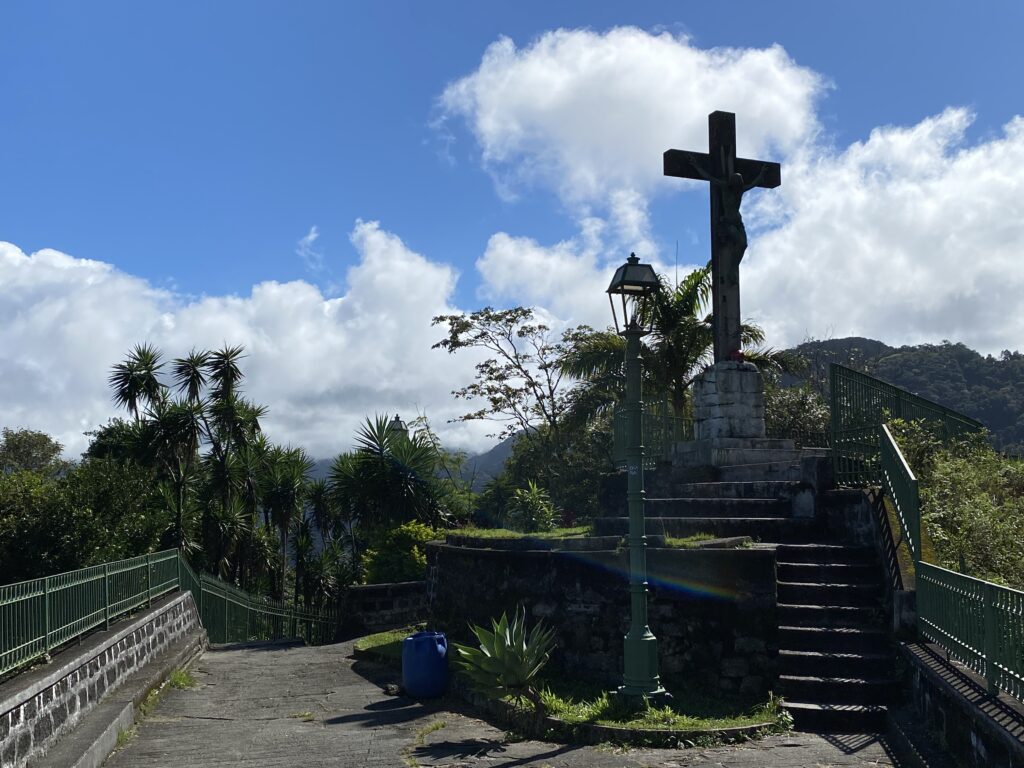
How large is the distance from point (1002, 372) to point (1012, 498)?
207 ft

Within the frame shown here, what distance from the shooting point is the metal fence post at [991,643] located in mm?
5676

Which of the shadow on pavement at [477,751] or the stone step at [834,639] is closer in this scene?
the shadow on pavement at [477,751]

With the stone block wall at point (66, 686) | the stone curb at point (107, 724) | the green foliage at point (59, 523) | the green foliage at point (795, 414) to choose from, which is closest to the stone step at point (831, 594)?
the stone curb at point (107, 724)

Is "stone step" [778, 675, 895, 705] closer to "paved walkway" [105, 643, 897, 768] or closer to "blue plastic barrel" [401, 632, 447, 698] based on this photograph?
"paved walkway" [105, 643, 897, 768]

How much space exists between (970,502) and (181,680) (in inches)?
386

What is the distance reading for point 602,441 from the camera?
3244 centimetres

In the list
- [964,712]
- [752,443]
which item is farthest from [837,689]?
[752,443]

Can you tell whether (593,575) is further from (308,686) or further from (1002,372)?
(1002,372)

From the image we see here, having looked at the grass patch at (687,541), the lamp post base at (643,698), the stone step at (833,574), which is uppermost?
the grass patch at (687,541)

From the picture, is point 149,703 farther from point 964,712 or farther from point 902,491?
point 902,491

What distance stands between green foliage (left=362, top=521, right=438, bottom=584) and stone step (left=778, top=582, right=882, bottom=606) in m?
11.1

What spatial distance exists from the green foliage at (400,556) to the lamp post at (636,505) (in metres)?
11.2

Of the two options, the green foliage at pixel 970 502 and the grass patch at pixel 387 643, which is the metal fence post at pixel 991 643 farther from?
the grass patch at pixel 387 643

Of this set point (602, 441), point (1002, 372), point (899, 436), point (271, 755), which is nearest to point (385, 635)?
point (271, 755)
